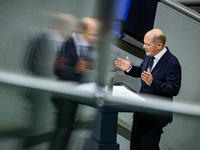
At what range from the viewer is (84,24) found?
1.86ft

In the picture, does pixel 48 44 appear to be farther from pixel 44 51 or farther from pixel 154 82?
pixel 154 82

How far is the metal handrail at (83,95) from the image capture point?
1.78ft

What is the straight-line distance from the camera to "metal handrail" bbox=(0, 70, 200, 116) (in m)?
0.54

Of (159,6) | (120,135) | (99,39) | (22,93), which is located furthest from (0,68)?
(159,6)

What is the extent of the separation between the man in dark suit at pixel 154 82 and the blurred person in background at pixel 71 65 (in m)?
0.12

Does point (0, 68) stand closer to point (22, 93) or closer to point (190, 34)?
point (22, 93)

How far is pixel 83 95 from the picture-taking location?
559mm

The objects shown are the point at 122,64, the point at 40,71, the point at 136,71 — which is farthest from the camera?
the point at 136,71

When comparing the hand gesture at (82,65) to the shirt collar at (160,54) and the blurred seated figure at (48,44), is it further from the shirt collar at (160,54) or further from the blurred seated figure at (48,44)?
the shirt collar at (160,54)

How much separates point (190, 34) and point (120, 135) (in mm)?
612

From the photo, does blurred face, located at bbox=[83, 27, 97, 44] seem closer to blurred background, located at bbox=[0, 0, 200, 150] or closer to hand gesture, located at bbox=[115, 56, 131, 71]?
blurred background, located at bbox=[0, 0, 200, 150]

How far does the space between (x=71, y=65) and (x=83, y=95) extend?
5 cm

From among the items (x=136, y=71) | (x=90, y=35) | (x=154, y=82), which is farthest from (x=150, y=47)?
(x=90, y=35)

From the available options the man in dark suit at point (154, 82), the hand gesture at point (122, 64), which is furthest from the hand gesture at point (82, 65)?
the hand gesture at point (122, 64)
